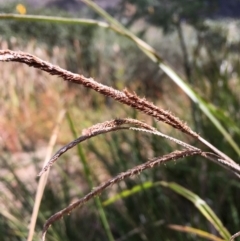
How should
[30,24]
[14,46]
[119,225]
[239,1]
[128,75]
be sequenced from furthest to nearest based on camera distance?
[30,24], [128,75], [14,46], [239,1], [119,225]

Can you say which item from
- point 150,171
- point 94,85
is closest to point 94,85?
point 94,85

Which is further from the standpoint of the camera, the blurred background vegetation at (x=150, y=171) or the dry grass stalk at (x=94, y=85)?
the blurred background vegetation at (x=150, y=171)

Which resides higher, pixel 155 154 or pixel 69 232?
pixel 155 154

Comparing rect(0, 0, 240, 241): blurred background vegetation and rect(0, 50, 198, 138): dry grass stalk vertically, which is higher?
rect(0, 0, 240, 241): blurred background vegetation

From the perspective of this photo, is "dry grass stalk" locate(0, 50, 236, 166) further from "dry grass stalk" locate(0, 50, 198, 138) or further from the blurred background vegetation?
the blurred background vegetation

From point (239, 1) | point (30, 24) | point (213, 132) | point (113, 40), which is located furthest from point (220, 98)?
point (30, 24)

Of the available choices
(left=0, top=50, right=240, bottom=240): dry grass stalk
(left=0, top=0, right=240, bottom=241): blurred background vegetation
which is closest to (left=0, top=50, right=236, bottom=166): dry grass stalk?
(left=0, top=50, right=240, bottom=240): dry grass stalk

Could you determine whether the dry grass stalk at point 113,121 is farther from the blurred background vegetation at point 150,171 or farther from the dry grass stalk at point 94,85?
the blurred background vegetation at point 150,171

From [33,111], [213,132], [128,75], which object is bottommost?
[213,132]

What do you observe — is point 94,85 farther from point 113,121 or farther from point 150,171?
point 150,171

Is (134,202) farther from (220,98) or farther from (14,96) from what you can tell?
(14,96)

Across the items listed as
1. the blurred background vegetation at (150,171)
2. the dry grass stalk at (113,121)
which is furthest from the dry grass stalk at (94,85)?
the blurred background vegetation at (150,171)
